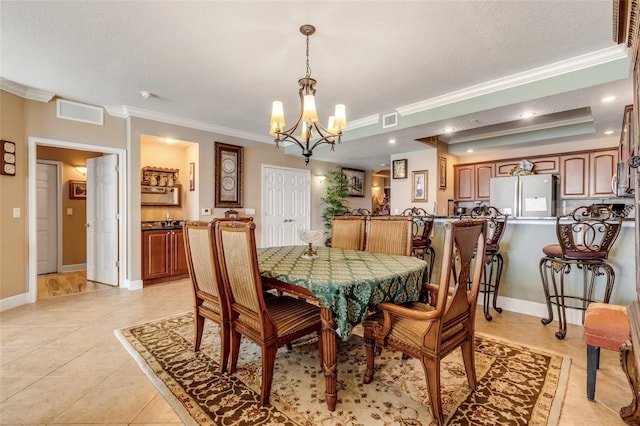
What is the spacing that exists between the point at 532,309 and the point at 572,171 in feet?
10.5

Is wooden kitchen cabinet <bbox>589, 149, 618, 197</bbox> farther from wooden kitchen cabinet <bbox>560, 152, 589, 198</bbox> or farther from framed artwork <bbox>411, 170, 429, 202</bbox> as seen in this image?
framed artwork <bbox>411, 170, 429, 202</bbox>

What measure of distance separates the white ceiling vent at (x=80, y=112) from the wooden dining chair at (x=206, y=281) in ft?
10.0

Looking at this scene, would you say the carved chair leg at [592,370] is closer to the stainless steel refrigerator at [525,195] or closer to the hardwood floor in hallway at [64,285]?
the stainless steel refrigerator at [525,195]

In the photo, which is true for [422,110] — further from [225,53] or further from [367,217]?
[225,53]

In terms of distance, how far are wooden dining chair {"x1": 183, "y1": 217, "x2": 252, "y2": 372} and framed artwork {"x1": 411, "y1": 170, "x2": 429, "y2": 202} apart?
174 inches

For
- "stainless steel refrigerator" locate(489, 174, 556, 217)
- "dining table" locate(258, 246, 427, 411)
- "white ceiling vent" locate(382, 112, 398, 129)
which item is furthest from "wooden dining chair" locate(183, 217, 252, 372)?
"stainless steel refrigerator" locate(489, 174, 556, 217)

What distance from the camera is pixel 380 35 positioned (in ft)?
7.80

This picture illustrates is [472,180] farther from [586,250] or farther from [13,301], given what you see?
[13,301]

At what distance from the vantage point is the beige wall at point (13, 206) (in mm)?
3314

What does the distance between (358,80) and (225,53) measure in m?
1.36

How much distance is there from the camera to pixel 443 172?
5.66 m

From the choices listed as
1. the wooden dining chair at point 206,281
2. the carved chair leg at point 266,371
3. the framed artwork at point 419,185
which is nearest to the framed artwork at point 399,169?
the framed artwork at point 419,185

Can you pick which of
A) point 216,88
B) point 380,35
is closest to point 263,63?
point 216,88

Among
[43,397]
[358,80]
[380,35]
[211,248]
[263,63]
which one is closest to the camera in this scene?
[43,397]
